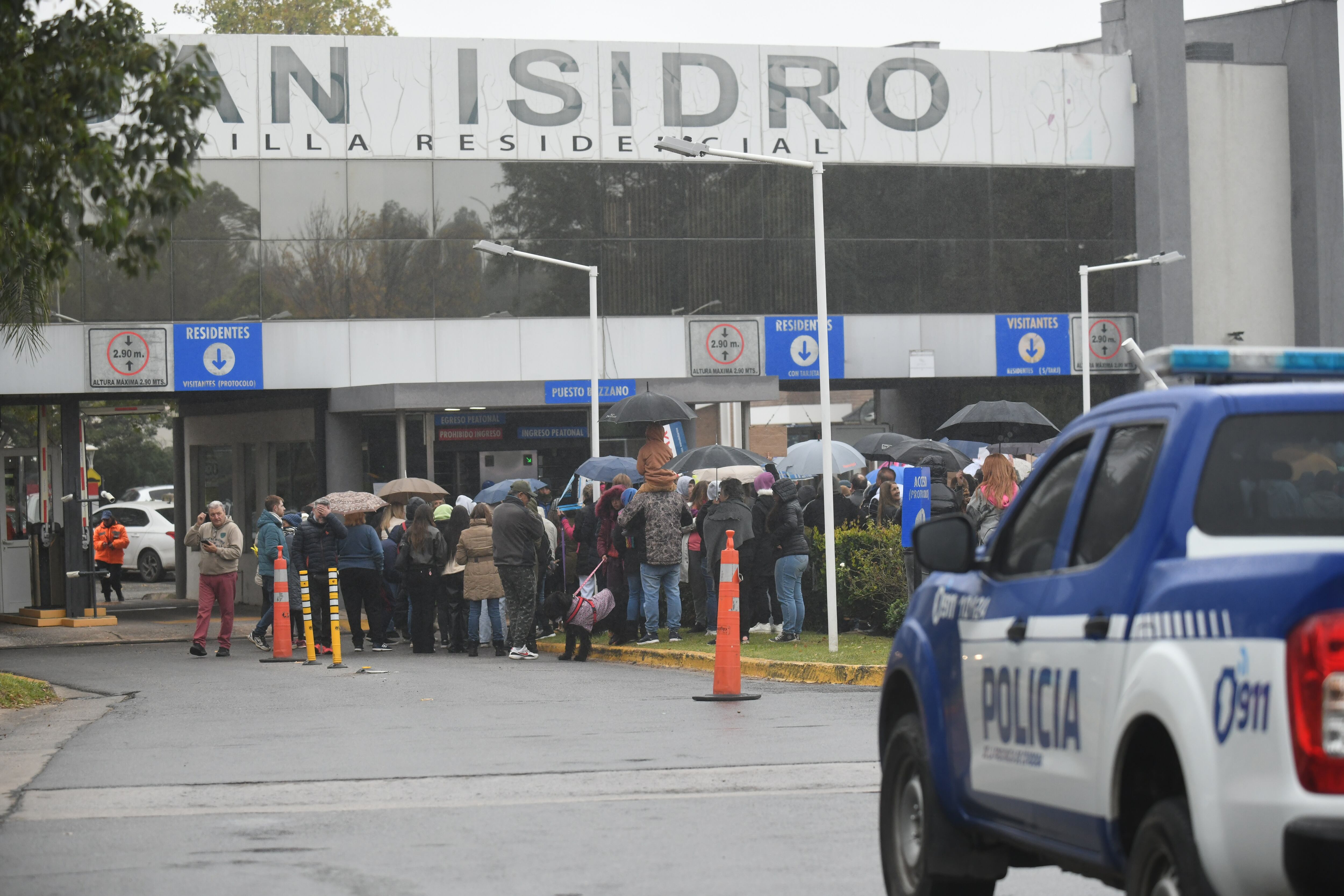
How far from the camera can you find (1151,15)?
121ft

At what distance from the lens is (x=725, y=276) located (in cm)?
3428

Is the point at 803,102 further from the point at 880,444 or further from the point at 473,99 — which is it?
the point at 880,444

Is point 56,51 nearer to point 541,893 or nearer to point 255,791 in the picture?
point 255,791

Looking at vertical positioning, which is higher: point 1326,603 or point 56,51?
point 56,51

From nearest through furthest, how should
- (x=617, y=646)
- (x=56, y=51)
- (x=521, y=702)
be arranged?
(x=56, y=51)
(x=521, y=702)
(x=617, y=646)

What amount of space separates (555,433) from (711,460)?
9.81m

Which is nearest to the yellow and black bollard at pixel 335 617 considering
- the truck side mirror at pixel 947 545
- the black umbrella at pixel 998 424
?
the black umbrella at pixel 998 424

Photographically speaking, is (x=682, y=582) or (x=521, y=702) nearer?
(x=521, y=702)

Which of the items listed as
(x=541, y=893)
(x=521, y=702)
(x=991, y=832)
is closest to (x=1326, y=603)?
(x=991, y=832)

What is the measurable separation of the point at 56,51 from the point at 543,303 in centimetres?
2426

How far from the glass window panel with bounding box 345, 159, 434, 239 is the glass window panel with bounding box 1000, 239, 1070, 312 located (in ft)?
38.4

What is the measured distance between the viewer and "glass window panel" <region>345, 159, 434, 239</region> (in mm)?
32562

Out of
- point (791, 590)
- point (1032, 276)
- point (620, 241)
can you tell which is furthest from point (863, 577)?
point (1032, 276)

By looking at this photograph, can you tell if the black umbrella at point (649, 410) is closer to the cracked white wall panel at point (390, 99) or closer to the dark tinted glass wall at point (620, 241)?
the dark tinted glass wall at point (620, 241)
